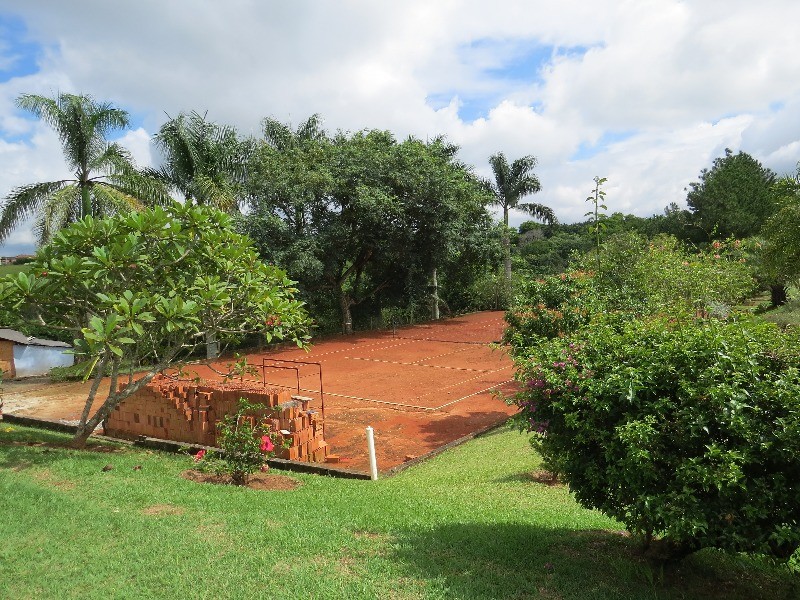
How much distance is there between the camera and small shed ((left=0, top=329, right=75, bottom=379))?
68.0ft

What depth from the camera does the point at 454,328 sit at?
102 feet

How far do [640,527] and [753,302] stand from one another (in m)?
35.8

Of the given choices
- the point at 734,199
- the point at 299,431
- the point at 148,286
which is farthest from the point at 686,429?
the point at 734,199

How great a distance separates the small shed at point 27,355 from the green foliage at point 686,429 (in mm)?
20799

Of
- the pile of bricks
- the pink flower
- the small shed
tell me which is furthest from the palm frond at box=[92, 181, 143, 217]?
the pink flower

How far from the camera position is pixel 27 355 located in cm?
2162

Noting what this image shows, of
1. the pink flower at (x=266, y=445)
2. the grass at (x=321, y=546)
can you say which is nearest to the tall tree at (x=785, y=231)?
the grass at (x=321, y=546)

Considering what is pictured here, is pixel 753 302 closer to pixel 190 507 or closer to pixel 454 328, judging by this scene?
pixel 454 328

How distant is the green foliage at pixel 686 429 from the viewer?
3.64 meters

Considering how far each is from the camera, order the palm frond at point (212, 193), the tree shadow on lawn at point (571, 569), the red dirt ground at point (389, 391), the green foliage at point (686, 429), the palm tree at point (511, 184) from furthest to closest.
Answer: the palm tree at point (511, 184)
the palm frond at point (212, 193)
the red dirt ground at point (389, 391)
the tree shadow on lawn at point (571, 569)
the green foliage at point (686, 429)

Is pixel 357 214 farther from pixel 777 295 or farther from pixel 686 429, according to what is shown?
pixel 686 429

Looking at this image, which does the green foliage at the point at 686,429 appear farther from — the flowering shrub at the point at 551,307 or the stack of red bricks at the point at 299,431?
the flowering shrub at the point at 551,307

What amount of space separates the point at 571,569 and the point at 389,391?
12.3 metres

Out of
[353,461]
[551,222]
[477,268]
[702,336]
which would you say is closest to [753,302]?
[551,222]
